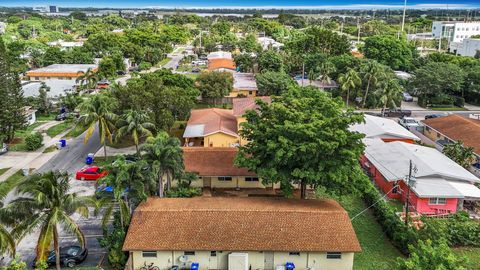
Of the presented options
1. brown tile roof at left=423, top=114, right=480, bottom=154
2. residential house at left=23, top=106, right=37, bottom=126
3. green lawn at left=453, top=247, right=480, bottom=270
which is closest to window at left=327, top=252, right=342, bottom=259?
green lawn at left=453, top=247, right=480, bottom=270

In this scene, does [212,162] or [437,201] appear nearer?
[437,201]

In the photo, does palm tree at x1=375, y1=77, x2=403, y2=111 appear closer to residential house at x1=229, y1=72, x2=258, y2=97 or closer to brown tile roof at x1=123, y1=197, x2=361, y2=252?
residential house at x1=229, y1=72, x2=258, y2=97

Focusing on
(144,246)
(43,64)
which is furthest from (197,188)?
(43,64)

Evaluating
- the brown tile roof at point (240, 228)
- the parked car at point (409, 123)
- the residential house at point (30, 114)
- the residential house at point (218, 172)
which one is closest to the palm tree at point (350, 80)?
the parked car at point (409, 123)

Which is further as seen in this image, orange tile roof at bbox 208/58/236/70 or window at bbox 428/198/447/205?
orange tile roof at bbox 208/58/236/70

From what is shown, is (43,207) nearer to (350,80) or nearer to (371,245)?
(371,245)

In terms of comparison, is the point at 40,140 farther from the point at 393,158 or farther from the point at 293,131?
the point at 393,158

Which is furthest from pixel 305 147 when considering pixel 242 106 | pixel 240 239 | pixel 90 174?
pixel 242 106
